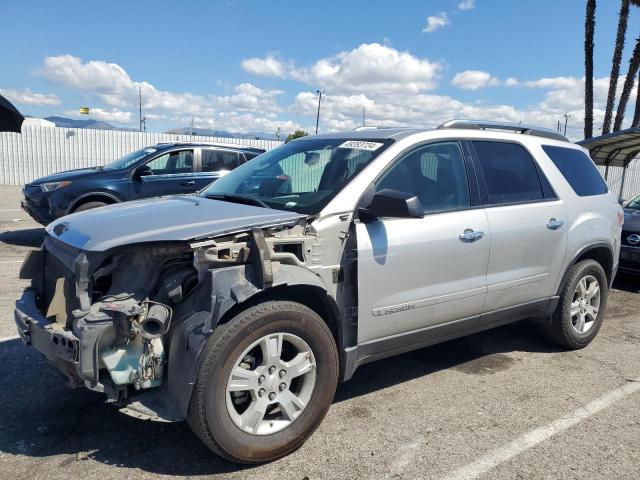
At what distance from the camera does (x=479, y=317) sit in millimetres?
3947

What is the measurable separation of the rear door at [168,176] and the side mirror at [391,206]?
21.2ft

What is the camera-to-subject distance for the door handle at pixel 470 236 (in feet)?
11.9

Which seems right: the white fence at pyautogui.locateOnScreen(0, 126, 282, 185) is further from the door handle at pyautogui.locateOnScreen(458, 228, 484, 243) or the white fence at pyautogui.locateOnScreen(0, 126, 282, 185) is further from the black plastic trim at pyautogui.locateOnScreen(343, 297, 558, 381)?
the door handle at pyautogui.locateOnScreen(458, 228, 484, 243)

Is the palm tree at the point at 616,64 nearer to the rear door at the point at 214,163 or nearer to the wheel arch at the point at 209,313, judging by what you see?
the rear door at the point at 214,163

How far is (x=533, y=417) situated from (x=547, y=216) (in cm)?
162

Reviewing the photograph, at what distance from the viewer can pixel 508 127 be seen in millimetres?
4551

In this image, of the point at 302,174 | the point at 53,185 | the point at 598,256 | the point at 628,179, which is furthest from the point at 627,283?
the point at 628,179

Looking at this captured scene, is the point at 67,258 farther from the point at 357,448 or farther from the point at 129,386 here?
the point at 357,448

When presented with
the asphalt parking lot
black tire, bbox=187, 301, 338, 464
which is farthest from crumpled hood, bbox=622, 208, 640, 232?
black tire, bbox=187, 301, 338, 464

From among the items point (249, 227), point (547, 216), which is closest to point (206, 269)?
point (249, 227)

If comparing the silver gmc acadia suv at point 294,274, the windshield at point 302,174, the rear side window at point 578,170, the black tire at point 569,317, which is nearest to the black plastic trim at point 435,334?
the silver gmc acadia suv at point 294,274

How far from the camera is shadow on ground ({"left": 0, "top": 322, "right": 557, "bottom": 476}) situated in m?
2.90

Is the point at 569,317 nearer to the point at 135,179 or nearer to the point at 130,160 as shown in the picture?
the point at 135,179

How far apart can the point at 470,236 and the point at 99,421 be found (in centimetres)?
269
